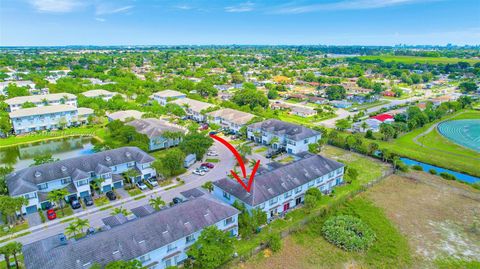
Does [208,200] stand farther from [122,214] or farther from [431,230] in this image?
[431,230]

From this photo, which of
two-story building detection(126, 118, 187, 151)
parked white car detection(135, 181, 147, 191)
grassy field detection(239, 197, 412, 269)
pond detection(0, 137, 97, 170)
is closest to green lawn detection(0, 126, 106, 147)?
pond detection(0, 137, 97, 170)

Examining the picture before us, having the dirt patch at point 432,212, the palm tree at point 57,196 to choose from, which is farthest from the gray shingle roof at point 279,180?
the palm tree at point 57,196

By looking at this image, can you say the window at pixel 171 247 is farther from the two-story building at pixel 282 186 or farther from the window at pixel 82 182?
the window at pixel 82 182

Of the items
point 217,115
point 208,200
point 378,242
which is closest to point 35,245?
point 208,200

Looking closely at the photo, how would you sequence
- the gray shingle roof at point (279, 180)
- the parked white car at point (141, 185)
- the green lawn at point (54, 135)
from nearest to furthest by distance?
the gray shingle roof at point (279, 180)
the parked white car at point (141, 185)
the green lawn at point (54, 135)

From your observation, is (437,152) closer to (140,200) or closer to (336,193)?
(336,193)

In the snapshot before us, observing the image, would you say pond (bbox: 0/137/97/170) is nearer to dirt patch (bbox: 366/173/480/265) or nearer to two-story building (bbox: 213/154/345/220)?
two-story building (bbox: 213/154/345/220)

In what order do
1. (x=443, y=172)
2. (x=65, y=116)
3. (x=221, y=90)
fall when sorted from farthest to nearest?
1. (x=221, y=90)
2. (x=65, y=116)
3. (x=443, y=172)

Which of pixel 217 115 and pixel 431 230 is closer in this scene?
pixel 431 230
